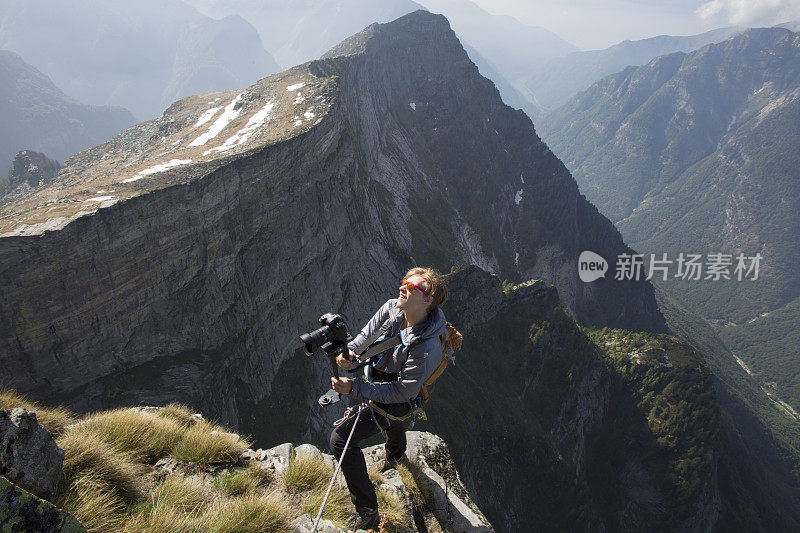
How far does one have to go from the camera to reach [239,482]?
6254 mm

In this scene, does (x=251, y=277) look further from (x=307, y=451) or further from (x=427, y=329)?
(x=427, y=329)

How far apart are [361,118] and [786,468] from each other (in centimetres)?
15267

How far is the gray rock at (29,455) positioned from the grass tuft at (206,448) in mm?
1952

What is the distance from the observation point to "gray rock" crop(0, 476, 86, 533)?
3.72m

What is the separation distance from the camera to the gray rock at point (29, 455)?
4.51m

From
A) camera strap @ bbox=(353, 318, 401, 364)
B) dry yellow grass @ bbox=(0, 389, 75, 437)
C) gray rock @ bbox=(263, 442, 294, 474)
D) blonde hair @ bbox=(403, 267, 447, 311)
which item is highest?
blonde hair @ bbox=(403, 267, 447, 311)

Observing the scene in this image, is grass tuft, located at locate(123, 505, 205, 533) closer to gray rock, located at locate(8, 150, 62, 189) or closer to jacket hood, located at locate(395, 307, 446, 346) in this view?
jacket hood, located at locate(395, 307, 446, 346)

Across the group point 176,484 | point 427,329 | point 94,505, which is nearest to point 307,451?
point 176,484

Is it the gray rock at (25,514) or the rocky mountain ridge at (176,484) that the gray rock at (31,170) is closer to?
the rocky mountain ridge at (176,484)

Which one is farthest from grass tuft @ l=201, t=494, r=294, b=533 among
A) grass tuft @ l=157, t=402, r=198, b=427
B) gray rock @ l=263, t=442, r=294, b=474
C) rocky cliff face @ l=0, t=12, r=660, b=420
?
rocky cliff face @ l=0, t=12, r=660, b=420

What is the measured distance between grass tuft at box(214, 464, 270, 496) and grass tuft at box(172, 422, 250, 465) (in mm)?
522

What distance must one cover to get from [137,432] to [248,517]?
3222 mm

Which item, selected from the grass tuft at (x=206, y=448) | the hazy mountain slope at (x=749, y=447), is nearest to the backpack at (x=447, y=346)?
the grass tuft at (x=206, y=448)

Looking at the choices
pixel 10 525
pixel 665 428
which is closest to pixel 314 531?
pixel 10 525
